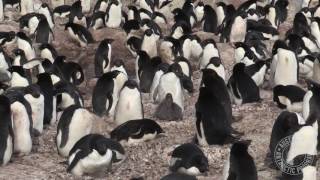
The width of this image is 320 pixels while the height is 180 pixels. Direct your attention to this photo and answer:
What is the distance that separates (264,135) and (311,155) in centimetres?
206

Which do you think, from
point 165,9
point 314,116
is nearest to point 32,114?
point 314,116

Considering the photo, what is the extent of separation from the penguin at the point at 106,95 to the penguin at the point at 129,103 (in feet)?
2.64

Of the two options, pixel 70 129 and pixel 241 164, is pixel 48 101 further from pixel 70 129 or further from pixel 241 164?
pixel 241 164

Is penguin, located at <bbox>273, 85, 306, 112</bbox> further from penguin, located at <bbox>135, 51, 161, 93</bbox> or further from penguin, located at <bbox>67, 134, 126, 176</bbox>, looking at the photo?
penguin, located at <bbox>67, 134, 126, 176</bbox>

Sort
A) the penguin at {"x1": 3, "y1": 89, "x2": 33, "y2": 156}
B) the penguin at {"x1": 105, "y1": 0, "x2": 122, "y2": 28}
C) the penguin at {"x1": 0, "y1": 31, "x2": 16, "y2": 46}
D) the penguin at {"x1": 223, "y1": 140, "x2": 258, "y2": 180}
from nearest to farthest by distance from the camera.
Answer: the penguin at {"x1": 223, "y1": 140, "x2": 258, "y2": 180} → the penguin at {"x1": 3, "y1": 89, "x2": 33, "y2": 156} → the penguin at {"x1": 0, "y1": 31, "x2": 16, "y2": 46} → the penguin at {"x1": 105, "y1": 0, "x2": 122, "y2": 28}

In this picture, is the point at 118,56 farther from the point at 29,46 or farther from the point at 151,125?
the point at 151,125

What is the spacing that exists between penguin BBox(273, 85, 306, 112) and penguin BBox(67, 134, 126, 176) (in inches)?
124

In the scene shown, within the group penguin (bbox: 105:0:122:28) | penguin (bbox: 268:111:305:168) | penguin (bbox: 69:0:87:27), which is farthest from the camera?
penguin (bbox: 69:0:87:27)

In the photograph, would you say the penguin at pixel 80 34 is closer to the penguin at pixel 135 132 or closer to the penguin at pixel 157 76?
the penguin at pixel 157 76

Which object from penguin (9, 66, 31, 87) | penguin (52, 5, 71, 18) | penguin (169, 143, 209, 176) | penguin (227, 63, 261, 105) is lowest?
penguin (169, 143, 209, 176)

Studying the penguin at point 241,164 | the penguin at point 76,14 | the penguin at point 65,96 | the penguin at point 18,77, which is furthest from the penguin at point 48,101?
the penguin at point 76,14

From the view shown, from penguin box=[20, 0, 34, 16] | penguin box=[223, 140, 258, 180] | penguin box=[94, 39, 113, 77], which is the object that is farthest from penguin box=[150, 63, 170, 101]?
penguin box=[20, 0, 34, 16]

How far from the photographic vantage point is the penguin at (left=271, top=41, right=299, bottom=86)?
11.2 meters

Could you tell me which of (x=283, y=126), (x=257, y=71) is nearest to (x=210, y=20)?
(x=257, y=71)
